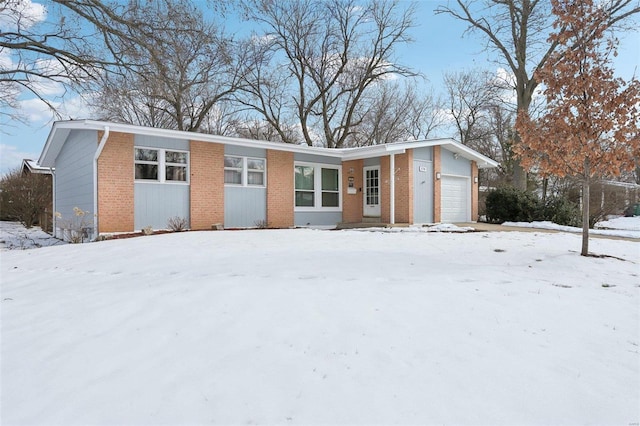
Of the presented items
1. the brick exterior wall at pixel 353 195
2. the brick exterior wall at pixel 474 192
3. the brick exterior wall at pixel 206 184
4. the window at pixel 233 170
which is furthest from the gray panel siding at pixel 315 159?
the brick exterior wall at pixel 474 192

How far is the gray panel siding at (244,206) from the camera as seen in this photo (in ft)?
41.3

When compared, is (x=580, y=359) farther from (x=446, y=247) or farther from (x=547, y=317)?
(x=446, y=247)

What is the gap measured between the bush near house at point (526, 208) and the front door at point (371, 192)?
527 centimetres

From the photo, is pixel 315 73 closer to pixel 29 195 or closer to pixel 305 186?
pixel 305 186

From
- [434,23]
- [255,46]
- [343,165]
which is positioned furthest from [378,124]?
[343,165]

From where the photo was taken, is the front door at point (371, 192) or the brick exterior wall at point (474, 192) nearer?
the front door at point (371, 192)

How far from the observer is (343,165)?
15484 millimetres

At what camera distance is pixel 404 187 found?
1388 cm

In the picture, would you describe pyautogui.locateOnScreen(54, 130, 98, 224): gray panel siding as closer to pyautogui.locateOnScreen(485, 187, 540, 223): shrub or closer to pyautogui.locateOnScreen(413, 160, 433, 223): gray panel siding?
pyautogui.locateOnScreen(413, 160, 433, 223): gray panel siding

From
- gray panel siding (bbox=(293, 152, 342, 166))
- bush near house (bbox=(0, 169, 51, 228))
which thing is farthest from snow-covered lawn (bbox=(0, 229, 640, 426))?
bush near house (bbox=(0, 169, 51, 228))

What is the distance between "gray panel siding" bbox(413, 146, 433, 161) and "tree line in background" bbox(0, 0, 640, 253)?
389 cm

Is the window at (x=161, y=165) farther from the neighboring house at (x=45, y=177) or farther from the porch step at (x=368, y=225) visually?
the neighboring house at (x=45, y=177)

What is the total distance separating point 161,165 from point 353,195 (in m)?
7.44

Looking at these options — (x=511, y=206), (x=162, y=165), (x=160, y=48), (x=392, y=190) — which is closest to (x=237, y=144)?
(x=162, y=165)
